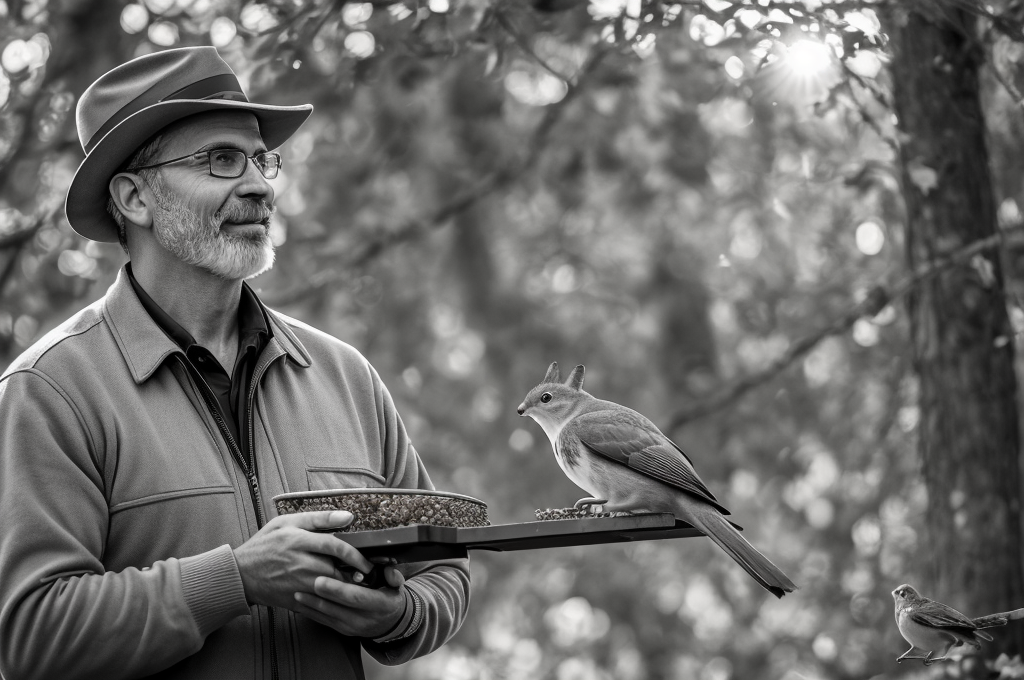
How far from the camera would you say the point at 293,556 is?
9.21 ft

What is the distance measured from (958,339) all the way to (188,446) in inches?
141

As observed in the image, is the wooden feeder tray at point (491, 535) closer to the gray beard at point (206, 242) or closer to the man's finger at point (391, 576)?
the man's finger at point (391, 576)

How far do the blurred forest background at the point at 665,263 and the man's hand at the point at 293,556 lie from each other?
8.63 ft

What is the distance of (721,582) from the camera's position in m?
10.8

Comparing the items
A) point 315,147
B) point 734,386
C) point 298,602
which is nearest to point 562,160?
point 315,147

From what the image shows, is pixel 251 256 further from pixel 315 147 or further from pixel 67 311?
pixel 315 147

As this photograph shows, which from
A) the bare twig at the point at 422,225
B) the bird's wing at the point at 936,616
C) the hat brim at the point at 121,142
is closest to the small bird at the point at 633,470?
the bird's wing at the point at 936,616

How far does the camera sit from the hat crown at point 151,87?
3588 mm

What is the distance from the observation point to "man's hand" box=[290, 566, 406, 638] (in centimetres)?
288

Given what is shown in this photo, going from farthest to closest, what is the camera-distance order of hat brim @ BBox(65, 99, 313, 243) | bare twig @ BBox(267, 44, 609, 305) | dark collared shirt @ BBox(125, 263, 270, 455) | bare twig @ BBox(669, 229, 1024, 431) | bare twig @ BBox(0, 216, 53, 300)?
bare twig @ BBox(267, 44, 609, 305) → bare twig @ BBox(0, 216, 53, 300) → bare twig @ BBox(669, 229, 1024, 431) → hat brim @ BBox(65, 99, 313, 243) → dark collared shirt @ BBox(125, 263, 270, 455)

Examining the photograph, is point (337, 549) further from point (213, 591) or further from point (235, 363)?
point (235, 363)

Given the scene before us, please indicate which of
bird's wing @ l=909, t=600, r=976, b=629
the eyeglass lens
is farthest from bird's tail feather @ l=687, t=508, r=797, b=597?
the eyeglass lens

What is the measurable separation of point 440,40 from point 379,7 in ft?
1.09

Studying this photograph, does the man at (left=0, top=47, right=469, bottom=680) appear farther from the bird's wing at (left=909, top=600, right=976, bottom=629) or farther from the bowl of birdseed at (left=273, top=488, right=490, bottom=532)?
the bird's wing at (left=909, top=600, right=976, bottom=629)
